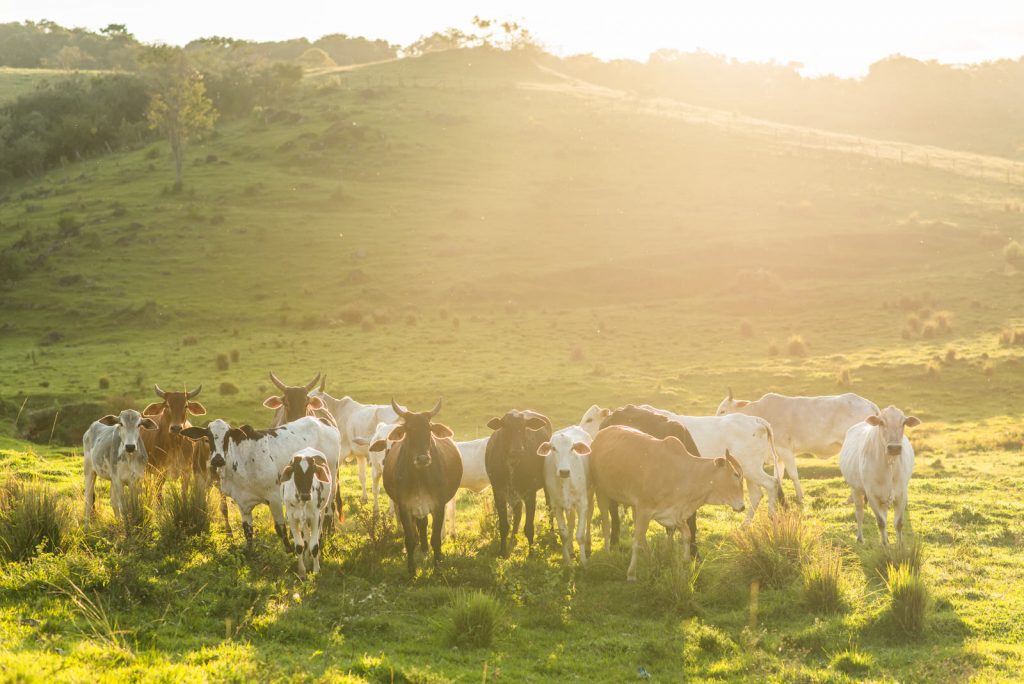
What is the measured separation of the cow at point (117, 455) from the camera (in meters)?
13.7

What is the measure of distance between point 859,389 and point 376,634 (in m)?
24.6

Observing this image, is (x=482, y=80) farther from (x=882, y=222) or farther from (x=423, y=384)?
(x=423, y=384)

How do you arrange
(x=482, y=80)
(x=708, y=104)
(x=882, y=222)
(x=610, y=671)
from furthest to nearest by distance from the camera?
1. (x=708, y=104)
2. (x=482, y=80)
3. (x=882, y=222)
4. (x=610, y=671)

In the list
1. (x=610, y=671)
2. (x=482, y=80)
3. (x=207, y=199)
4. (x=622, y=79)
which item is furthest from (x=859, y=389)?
(x=622, y=79)

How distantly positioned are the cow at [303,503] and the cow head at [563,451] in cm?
310

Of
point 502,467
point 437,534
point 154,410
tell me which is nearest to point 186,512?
point 437,534

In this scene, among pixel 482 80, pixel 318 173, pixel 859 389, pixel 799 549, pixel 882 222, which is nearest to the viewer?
pixel 799 549

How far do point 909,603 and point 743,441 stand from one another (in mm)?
5547

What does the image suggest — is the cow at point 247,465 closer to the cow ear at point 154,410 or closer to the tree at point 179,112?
the cow ear at point 154,410

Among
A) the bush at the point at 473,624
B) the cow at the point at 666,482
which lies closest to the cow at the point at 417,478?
the cow at the point at 666,482

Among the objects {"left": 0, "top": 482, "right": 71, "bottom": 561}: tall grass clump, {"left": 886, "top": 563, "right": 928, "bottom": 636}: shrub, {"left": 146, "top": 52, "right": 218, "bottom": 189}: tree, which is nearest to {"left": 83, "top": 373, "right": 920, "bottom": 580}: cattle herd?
{"left": 0, "top": 482, "right": 71, "bottom": 561}: tall grass clump

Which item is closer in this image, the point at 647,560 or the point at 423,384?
the point at 647,560

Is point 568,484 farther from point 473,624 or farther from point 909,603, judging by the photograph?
point 909,603

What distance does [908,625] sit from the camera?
10.6 meters
